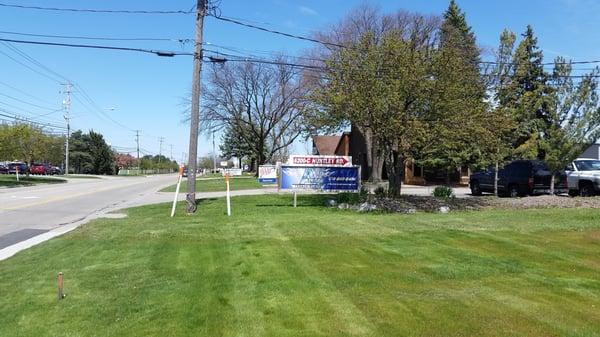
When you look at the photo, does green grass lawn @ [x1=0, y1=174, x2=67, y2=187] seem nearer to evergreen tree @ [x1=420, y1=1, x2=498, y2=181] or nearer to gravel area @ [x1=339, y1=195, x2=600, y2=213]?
gravel area @ [x1=339, y1=195, x2=600, y2=213]

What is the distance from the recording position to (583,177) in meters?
21.8

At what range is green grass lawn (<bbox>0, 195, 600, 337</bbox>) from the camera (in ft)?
17.6

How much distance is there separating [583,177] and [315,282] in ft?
61.3

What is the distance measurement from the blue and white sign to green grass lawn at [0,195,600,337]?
6.83 metres

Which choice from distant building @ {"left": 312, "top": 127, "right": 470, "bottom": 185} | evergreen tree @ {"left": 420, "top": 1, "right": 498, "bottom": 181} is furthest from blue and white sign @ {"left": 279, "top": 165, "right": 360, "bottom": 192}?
distant building @ {"left": 312, "top": 127, "right": 470, "bottom": 185}

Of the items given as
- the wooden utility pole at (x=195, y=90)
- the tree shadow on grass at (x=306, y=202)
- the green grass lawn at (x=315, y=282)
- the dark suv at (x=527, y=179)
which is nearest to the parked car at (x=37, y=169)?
the tree shadow on grass at (x=306, y=202)

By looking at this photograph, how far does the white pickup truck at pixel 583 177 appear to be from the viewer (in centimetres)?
2141

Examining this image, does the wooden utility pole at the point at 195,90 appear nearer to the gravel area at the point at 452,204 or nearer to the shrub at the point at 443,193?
the gravel area at the point at 452,204

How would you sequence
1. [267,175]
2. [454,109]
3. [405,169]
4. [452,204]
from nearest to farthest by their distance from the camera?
[454,109]
[452,204]
[267,175]
[405,169]

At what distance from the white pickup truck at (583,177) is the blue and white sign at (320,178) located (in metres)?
9.42

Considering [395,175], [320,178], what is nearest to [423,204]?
[395,175]

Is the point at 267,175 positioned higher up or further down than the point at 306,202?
higher up

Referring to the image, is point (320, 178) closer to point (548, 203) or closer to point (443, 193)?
point (443, 193)

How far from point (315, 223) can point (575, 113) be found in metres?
13.9
